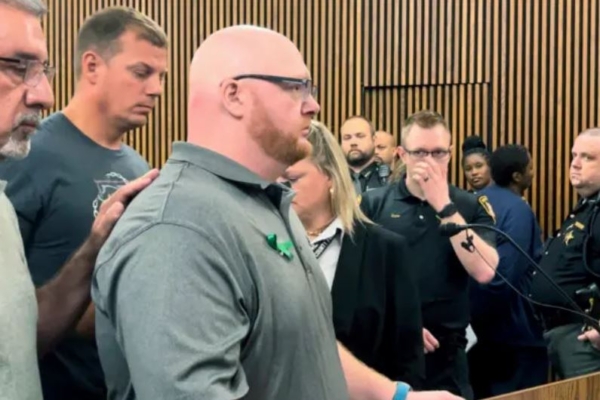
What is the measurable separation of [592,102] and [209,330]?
6386 millimetres

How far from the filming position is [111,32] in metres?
2.68

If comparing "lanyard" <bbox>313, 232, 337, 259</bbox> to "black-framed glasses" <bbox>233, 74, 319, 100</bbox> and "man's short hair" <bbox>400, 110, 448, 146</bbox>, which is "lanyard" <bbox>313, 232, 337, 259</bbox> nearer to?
"black-framed glasses" <bbox>233, 74, 319, 100</bbox>

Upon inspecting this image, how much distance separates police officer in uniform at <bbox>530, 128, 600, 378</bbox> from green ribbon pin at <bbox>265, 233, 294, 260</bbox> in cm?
245

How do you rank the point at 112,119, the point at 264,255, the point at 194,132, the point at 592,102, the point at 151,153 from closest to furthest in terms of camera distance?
the point at 264,255 → the point at 194,132 → the point at 112,119 → the point at 592,102 → the point at 151,153

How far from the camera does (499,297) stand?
16.1ft

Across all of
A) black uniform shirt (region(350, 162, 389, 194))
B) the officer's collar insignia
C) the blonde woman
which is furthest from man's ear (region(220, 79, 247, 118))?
black uniform shirt (region(350, 162, 389, 194))

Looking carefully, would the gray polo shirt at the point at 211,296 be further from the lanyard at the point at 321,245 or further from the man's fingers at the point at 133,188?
the lanyard at the point at 321,245

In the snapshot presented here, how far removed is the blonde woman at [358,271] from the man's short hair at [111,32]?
1.85 ft

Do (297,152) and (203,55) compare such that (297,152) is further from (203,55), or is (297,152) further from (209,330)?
(209,330)

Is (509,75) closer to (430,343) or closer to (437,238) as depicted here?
(437,238)

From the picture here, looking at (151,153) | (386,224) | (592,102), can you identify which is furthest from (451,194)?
(151,153)

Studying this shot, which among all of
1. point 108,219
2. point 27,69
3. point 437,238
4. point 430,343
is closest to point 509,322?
point 437,238

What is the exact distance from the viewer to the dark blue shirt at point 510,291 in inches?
194

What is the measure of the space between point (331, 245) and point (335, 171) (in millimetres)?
222
